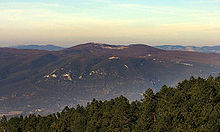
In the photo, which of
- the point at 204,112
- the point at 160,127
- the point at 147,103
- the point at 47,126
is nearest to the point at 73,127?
the point at 47,126

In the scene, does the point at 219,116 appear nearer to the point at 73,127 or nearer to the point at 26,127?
the point at 73,127

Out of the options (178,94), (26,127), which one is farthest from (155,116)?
(26,127)

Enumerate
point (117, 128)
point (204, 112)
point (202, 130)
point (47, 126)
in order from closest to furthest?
point (202, 130), point (204, 112), point (117, 128), point (47, 126)

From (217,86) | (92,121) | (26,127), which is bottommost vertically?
(26,127)

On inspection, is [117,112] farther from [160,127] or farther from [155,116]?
[160,127]

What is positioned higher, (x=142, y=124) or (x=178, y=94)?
(x=178, y=94)

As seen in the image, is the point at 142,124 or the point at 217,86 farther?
the point at 217,86

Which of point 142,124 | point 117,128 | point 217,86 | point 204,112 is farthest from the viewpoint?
point 217,86
